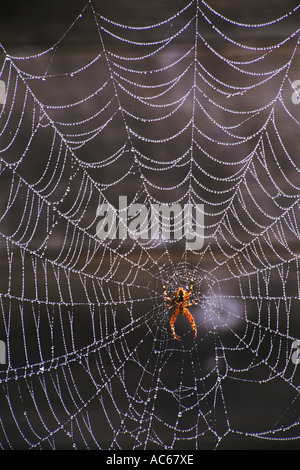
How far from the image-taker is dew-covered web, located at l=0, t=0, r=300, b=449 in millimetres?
2418

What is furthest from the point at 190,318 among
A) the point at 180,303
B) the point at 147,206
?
the point at 147,206

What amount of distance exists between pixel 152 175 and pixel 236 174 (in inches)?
15.8

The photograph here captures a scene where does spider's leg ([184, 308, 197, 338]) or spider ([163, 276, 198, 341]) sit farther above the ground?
spider ([163, 276, 198, 341])

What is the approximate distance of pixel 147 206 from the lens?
2559 mm

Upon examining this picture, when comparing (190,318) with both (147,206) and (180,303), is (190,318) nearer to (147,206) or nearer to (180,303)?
(180,303)

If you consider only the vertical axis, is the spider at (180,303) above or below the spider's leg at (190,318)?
above

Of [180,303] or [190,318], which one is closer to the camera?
[190,318]

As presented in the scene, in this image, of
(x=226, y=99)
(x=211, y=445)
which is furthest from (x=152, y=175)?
(x=211, y=445)

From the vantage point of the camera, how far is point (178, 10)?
7.89 ft

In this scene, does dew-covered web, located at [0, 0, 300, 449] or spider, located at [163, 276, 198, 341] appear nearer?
dew-covered web, located at [0, 0, 300, 449]

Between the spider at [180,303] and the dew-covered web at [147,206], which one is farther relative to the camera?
the spider at [180,303]

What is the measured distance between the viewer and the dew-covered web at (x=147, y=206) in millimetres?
2418

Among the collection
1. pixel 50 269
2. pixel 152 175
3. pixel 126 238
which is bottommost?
pixel 50 269
